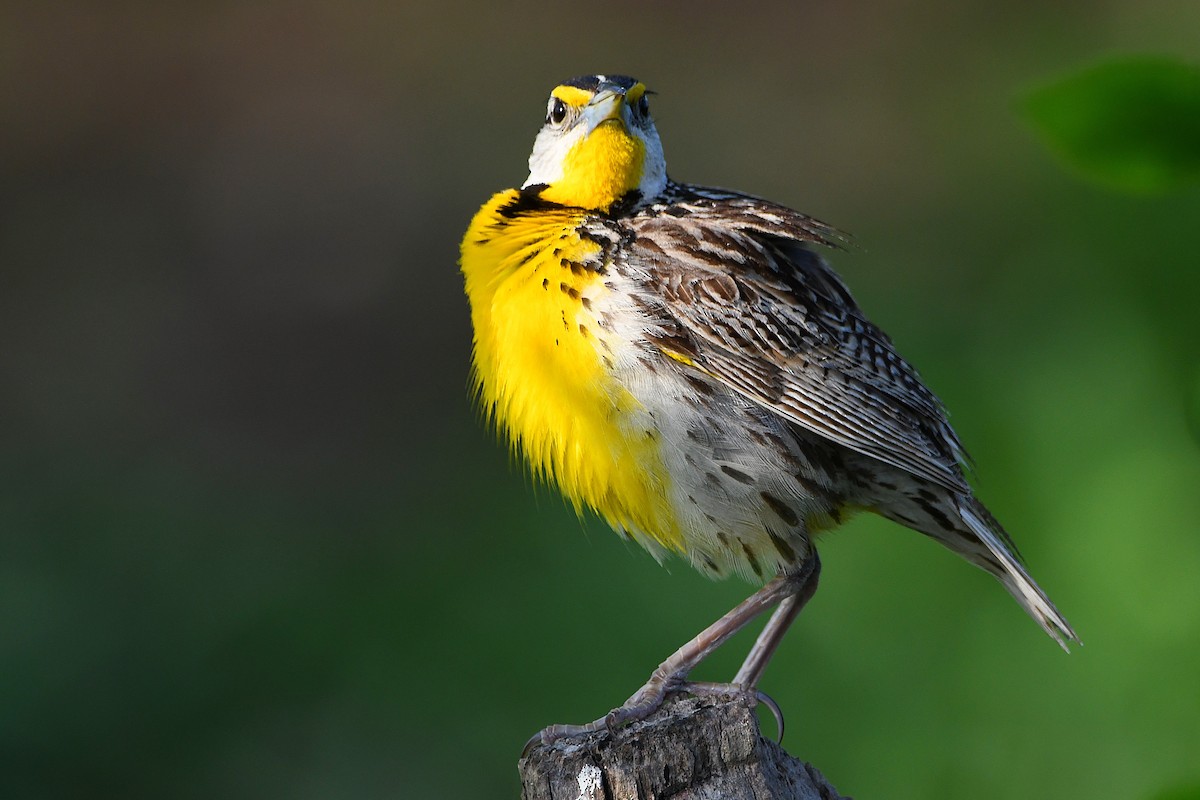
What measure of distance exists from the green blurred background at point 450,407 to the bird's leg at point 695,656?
0.78m

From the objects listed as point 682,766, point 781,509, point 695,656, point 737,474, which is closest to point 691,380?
point 737,474

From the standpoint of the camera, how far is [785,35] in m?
7.23

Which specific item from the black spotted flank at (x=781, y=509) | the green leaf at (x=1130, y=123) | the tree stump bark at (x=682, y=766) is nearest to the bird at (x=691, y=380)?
the black spotted flank at (x=781, y=509)

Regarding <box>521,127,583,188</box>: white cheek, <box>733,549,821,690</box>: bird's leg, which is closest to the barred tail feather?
<box>733,549,821,690</box>: bird's leg

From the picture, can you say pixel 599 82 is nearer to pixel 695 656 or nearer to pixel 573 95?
pixel 573 95

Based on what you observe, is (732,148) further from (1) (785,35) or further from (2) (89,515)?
(2) (89,515)

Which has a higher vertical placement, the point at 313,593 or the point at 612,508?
the point at 612,508

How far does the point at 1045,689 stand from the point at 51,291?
4.65 m

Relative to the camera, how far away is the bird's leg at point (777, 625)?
2.71 meters

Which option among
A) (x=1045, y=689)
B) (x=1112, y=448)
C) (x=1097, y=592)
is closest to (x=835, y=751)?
(x=1045, y=689)

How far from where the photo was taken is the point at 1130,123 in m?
0.66

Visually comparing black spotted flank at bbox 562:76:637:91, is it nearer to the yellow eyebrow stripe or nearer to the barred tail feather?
the yellow eyebrow stripe

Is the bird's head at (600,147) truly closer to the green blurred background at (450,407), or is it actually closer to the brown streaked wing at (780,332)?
the brown streaked wing at (780,332)

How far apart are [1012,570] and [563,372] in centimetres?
96
